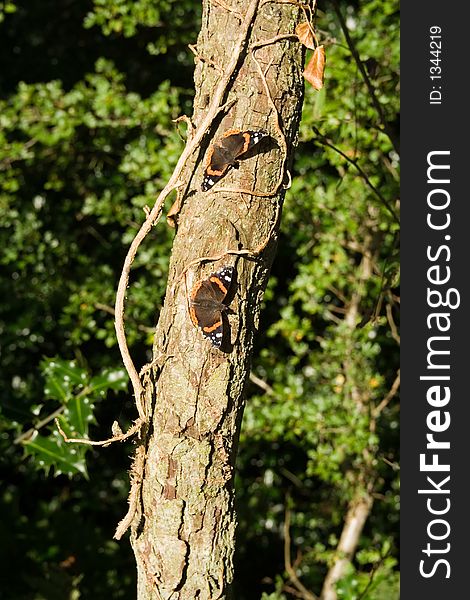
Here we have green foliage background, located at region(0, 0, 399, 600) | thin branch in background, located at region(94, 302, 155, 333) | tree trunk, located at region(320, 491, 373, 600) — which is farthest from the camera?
tree trunk, located at region(320, 491, 373, 600)

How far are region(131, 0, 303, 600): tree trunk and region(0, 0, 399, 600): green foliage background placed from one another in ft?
4.27

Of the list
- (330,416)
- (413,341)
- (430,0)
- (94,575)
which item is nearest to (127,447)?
(94,575)

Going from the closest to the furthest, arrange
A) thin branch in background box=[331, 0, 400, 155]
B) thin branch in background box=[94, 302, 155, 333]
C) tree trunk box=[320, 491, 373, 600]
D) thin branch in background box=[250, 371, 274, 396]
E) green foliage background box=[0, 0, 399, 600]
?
thin branch in background box=[331, 0, 400, 155]
thin branch in background box=[250, 371, 274, 396]
green foliage background box=[0, 0, 399, 600]
thin branch in background box=[94, 302, 155, 333]
tree trunk box=[320, 491, 373, 600]

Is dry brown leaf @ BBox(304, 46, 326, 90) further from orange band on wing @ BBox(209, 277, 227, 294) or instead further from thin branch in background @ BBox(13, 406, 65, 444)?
thin branch in background @ BBox(13, 406, 65, 444)

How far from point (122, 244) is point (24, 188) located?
0.55 metres

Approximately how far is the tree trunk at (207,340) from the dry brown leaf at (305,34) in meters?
0.01

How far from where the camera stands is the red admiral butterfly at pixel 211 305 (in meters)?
1.38

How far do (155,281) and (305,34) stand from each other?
7.12 feet

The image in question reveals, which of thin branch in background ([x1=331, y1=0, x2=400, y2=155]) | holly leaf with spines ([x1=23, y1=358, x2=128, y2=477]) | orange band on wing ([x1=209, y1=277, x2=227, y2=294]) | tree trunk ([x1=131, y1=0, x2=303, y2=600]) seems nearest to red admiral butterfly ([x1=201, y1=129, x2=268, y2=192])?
tree trunk ([x1=131, y1=0, x2=303, y2=600])

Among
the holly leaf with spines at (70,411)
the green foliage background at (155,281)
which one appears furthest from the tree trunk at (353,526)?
the holly leaf with spines at (70,411)

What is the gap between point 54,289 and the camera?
12.0ft

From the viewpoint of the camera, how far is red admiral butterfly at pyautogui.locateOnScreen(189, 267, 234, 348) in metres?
1.38

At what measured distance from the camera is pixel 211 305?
138 cm

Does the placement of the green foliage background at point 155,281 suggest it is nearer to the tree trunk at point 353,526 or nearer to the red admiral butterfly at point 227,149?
the tree trunk at point 353,526
